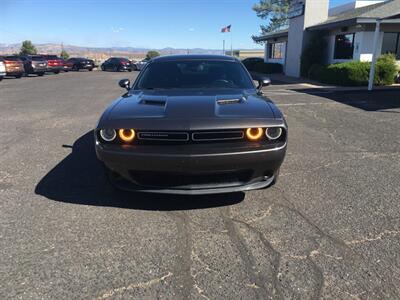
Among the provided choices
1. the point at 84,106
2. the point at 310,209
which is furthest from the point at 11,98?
the point at 310,209

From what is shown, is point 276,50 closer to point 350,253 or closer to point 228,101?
point 228,101

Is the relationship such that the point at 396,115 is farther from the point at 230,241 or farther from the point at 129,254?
the point at 129,254

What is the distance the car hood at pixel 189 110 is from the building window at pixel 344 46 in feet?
63.6

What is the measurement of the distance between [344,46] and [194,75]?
64.1 feet

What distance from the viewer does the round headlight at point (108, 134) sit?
3653 millimetres

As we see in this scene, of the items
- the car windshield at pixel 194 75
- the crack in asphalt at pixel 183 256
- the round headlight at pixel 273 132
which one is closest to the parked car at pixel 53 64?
the car windshield at pixel 194 75

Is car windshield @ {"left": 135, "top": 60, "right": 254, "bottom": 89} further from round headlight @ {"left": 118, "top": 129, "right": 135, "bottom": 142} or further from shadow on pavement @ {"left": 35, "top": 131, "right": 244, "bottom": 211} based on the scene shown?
round headlight @ {"left": 118, "top": 129, "right": 135, "bottom": 142}

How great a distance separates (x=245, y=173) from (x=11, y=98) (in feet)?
42.5

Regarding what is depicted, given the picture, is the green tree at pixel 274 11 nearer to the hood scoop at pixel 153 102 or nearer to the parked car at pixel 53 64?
the parked car at pixel 53 64

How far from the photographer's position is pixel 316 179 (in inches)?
190

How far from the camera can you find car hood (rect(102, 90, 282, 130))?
349 cm

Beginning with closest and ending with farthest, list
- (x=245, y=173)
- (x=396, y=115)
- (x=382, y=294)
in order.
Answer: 1. (x=382, y=294)
2. (x=245, y=173)
3. (x=396, y=115)

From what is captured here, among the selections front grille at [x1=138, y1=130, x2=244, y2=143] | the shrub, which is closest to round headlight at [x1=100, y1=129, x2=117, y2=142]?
front grille at [x1=138, y1=130, x2=244, y2=143]

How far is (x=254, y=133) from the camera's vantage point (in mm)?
3605
